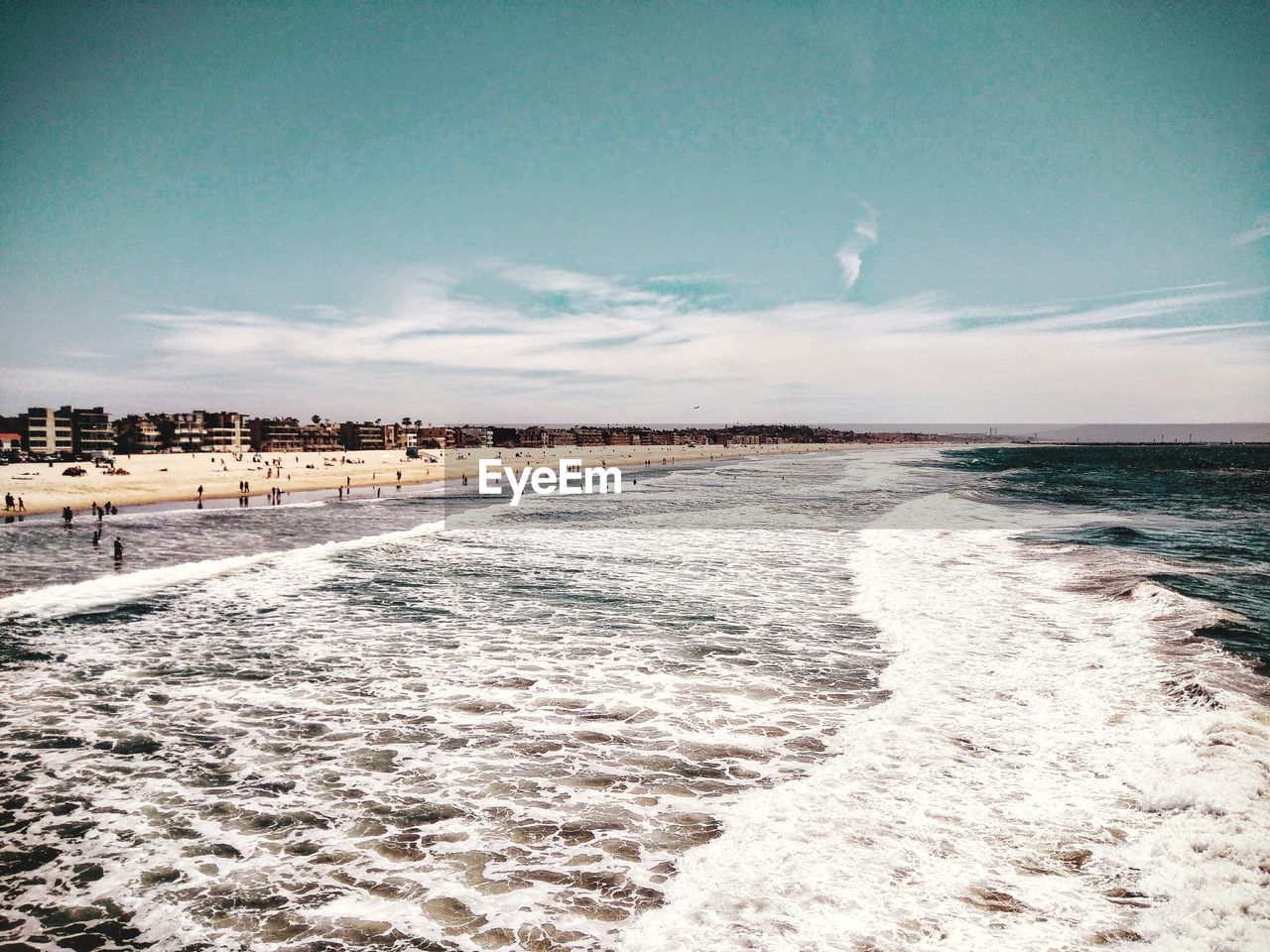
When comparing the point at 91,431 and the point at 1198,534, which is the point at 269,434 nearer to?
the point at 91,431

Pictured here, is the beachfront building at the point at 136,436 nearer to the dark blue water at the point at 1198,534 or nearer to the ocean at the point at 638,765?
the ocean at the point at 638,765

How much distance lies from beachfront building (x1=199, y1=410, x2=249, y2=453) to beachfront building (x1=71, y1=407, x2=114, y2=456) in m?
22.5

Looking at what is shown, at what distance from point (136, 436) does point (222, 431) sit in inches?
774

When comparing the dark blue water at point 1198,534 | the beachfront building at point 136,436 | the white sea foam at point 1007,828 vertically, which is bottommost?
the dark blue water at point 1198,534

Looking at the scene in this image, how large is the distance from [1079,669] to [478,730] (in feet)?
38.6

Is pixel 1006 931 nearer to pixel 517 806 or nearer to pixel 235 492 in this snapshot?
pixel 517 806

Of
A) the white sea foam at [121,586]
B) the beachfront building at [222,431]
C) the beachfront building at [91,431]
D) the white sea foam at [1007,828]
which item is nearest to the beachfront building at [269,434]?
the beachfront building at [222,431]

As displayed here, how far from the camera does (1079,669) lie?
506 inches

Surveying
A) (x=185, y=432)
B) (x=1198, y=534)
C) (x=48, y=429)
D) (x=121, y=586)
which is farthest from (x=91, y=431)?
(x=1198, y=534)

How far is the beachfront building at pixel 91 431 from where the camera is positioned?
154000 millimetres

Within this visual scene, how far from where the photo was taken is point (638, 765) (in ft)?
30.3

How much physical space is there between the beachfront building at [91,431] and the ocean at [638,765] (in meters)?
173

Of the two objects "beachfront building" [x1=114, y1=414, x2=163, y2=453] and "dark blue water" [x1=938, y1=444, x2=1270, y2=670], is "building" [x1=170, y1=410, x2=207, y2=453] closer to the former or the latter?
"beachfront building" [x1=114, y1=414, x2=163, y2=453]

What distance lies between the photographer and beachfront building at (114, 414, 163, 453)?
6531 inches
